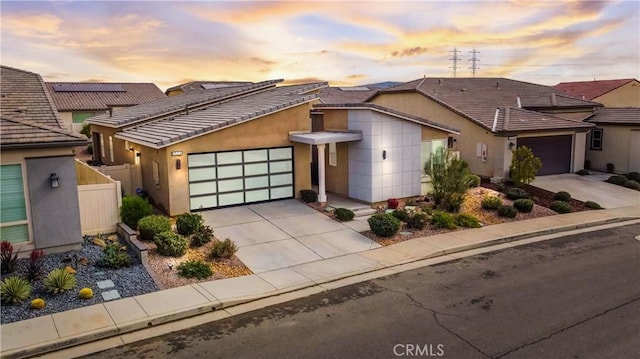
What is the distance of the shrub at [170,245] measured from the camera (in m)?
13.9

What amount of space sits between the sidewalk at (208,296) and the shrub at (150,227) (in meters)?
3.29

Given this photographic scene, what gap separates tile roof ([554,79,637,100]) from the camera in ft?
167

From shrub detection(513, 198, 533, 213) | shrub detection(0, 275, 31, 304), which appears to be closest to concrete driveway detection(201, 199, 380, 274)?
shrub detection(0, 275, 31, 304)

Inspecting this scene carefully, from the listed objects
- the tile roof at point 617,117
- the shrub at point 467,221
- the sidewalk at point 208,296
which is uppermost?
the tile roof at point 617,117

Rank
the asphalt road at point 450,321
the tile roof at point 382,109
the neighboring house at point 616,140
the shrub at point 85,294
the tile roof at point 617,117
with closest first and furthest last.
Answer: the asphalt road at point 450,321 → the shrub at point 85,294 → the tile roof at point 382,109 → the neighboring house at point 616,140 → the tile roof at point 617,117

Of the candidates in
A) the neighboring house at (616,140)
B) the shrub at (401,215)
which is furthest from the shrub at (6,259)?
the neighboring house at (616,140)

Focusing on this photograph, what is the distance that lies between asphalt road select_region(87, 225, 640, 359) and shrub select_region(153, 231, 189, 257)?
399cm

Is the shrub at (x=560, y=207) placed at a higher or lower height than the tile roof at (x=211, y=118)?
lower

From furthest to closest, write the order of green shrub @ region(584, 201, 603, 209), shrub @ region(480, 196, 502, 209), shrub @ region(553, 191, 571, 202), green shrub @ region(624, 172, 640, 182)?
green shrub @ region(624, 172, 640, 182) → shrub @ region(553, 191, 571, 202) → green shrub @ region(584, 201, 603, 209) → shrub @ region(480, 196, 502, 209)

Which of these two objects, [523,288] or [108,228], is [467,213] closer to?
[523,288]

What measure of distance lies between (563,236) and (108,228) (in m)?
15.3

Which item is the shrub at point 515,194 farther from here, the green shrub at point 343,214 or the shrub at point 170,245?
the shrub at point 170,245

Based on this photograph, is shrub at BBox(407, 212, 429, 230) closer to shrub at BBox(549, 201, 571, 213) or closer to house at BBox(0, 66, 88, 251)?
shrub at BBox(549, 201, 571, 213)

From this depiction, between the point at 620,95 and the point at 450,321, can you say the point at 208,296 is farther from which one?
the point at 620,95
